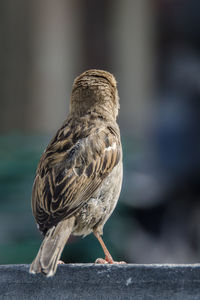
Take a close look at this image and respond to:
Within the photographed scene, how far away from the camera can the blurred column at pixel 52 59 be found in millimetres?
11922

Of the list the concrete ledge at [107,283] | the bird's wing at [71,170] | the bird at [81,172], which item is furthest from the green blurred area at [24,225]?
the concrete ledge at [107,283]

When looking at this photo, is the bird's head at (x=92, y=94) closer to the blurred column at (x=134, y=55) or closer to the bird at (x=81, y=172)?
the bird at (x=81, y=172)

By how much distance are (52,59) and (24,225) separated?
5.42 meters

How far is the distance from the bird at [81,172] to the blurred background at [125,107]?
5.26 ft

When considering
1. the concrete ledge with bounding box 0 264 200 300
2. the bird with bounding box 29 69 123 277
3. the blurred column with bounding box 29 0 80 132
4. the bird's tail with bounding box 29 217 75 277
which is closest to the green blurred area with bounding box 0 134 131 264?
the bird with bounding box 29 69 123 277

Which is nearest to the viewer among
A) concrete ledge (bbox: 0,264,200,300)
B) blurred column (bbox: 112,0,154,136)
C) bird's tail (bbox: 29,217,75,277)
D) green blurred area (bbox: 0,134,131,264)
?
concrete ledge (bbox: 0,264,200,300)

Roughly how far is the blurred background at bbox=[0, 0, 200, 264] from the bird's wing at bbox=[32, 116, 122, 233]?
177cm

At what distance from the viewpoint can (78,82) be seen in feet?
18.5

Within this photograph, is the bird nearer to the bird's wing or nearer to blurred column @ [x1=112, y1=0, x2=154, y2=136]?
the bird's wing

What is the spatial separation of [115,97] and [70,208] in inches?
51.1

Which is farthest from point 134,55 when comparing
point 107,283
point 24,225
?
point 107,283

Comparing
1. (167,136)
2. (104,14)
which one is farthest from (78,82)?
(104,14)

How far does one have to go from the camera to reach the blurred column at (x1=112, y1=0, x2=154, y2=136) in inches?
488

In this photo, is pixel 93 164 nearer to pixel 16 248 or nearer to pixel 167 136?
pixel 16 248
